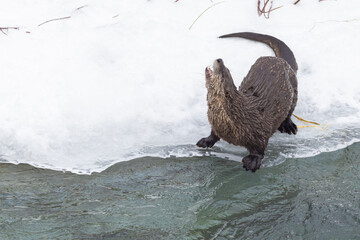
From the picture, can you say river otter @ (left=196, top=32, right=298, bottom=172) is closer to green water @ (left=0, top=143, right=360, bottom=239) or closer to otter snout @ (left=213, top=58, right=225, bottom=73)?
otter snout @ (left=213, top=58, right=225, bottom=73)

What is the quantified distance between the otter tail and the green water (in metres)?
0.85

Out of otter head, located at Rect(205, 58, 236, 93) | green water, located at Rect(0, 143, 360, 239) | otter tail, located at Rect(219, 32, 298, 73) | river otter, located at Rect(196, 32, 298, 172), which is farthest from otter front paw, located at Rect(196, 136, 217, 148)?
otter tail, located at Rect(219, 32, 298, 73)

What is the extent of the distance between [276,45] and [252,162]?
1.21 meters

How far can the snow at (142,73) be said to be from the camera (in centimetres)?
368

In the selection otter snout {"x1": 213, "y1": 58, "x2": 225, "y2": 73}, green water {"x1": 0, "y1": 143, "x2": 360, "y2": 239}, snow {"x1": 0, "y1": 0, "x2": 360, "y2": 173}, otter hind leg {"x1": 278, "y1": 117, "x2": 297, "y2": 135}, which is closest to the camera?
green water {"x1": 0, "y1": 143, "x2": 360, "y2": 239}

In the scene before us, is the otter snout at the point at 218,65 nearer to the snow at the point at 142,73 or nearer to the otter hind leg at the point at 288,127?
the snow at the point at 142,73

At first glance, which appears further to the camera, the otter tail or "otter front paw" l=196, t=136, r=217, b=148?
the otter tail

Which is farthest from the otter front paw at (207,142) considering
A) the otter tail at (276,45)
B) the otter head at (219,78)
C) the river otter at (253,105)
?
the otter tail at (276,45)

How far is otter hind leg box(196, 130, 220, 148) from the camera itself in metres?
3.68

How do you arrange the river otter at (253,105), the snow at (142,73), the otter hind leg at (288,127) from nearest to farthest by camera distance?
the river otter at (253,105)
the snow at (142,73)
the otter hind leg at (288,127)

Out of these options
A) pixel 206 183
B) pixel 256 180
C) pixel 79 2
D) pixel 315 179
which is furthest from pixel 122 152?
pixel 79 2

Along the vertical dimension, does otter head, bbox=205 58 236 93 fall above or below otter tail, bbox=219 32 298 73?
above

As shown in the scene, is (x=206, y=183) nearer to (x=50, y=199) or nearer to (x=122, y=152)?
(x=122, y=152)

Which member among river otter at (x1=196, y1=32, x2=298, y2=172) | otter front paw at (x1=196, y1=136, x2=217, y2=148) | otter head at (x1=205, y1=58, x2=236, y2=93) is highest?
otter head at (x1=205, y1=58, x2=236, y2=93)
